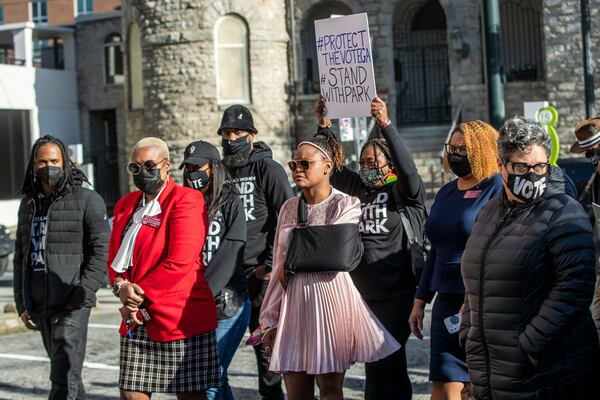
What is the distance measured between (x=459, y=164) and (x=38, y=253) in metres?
3.08

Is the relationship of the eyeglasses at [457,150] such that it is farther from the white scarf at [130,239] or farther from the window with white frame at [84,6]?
the window with white frame at [84,6]

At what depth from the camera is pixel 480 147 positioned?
5742mm

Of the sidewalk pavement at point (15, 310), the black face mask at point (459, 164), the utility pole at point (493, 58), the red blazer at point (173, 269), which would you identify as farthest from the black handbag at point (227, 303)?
the sidewalk pavement at point (15, 310)

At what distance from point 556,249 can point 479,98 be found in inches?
855

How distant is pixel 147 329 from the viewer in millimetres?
5707

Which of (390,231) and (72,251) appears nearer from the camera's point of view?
(390,231)

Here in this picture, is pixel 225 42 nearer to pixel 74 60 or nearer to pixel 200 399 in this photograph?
pixel 74 60

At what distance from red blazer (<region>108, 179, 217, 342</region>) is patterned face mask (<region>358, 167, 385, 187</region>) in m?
1.22

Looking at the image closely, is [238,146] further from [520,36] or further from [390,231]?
[520,36]

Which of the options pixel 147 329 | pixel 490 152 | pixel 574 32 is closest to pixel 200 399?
pixel 147 329

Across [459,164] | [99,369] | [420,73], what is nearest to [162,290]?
[459,164]

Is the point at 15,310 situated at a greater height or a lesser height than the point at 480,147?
lesser

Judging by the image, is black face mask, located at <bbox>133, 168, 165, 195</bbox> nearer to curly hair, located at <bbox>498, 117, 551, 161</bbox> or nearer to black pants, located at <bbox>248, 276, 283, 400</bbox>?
black pants, located at <bbox>248, 276, 283, 400</bbox>

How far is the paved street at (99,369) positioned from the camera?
27.3ft
